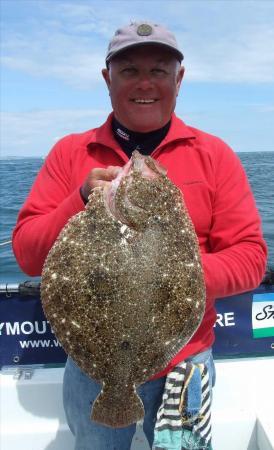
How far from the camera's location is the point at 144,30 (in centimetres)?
253

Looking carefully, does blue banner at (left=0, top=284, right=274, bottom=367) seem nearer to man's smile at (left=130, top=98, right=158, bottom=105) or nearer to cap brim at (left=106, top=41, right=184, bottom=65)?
man's smile at (left=130, top=98, right=158, bottom=105)

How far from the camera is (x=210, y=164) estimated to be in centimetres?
→ 279

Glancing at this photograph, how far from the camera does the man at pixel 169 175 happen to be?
8.11ft

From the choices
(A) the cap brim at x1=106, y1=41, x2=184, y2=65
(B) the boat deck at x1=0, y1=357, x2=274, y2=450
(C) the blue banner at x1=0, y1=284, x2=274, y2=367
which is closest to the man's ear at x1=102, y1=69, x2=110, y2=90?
(A) the cap brim at x1=106, y1=41, x2=184, y2=65

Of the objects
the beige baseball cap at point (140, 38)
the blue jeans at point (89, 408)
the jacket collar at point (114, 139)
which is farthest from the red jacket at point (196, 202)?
the beige baseball cap at point (140, 38)

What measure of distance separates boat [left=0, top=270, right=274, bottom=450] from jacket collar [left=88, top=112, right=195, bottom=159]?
1.58 m

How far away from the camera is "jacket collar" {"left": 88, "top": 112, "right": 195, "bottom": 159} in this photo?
2.82 m

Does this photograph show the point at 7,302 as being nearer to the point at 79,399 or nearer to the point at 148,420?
the point at 79,399

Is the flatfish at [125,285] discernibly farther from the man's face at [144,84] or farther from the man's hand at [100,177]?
the man's face at [144,84]

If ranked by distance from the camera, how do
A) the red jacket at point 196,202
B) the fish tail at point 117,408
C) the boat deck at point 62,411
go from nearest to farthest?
the fish tail at point 117,408
the red jacket at point 196,202
the boat deck at point 62,411

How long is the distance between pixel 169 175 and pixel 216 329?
1954 mm

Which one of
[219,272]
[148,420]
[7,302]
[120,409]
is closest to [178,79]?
[219,272]

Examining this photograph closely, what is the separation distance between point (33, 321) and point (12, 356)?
0.41 meters

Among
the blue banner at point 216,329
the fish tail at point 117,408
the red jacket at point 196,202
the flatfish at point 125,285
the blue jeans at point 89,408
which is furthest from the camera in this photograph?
the blue banner at point 216,329
